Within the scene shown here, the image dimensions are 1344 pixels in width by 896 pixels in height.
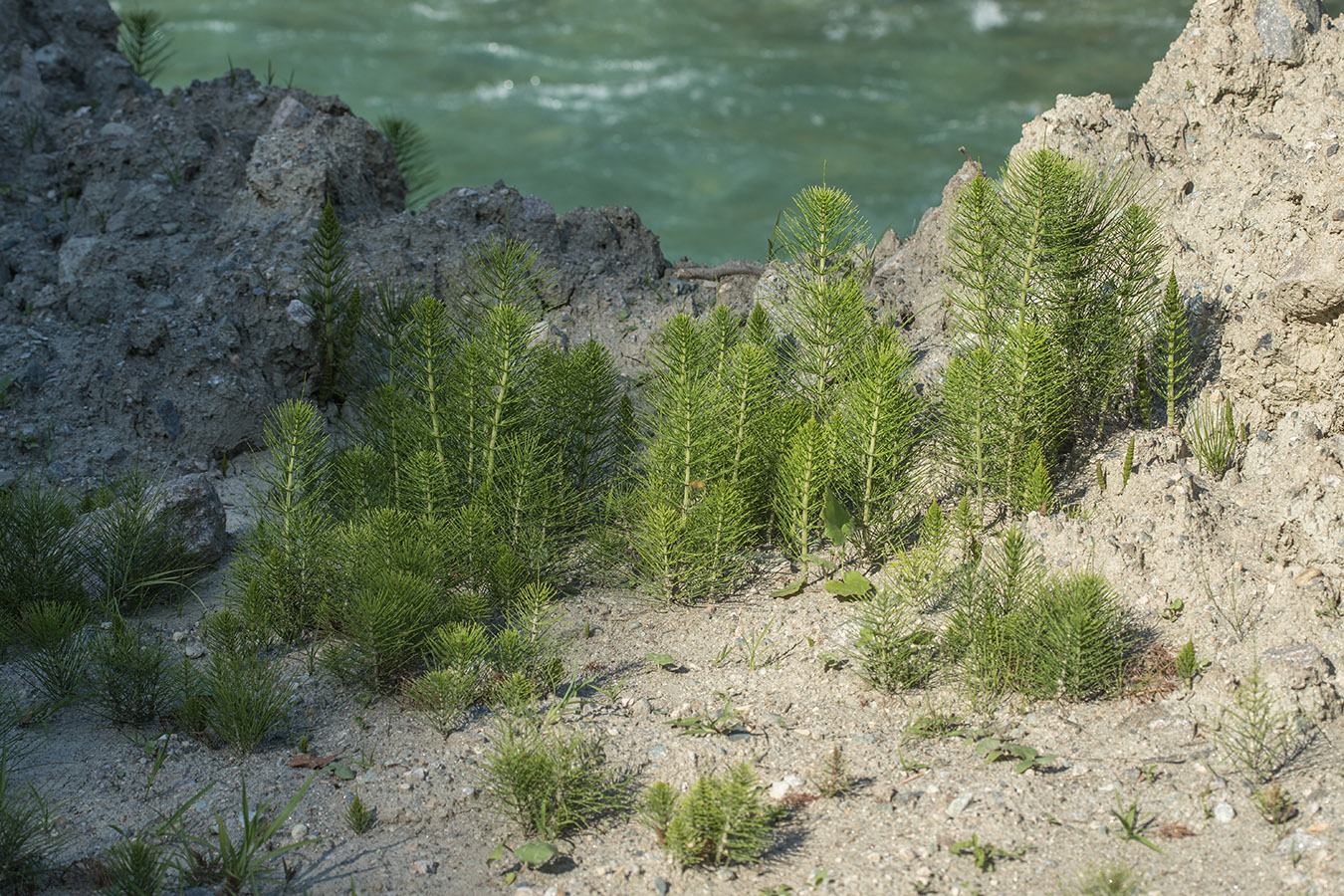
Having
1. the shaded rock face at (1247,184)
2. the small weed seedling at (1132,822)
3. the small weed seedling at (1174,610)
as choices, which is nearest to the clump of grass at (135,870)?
the small weed seedling at (1132,822)

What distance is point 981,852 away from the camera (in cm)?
323

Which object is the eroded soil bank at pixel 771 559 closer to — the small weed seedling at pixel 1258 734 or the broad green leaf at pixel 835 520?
the small weed seedling at pixel 1258 734

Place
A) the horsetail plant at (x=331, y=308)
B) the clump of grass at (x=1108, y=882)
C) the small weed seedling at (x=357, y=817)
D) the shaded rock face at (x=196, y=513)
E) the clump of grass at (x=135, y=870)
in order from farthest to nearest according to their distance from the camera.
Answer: the horsetail plant at (x=331, y=308) < the shaded rock face at (x=196, y=513) < the small weed seedling at (x=357, y=817) < the clump of grass at (x=135, y=870) < the clump of grass at (x=1108, y=882)

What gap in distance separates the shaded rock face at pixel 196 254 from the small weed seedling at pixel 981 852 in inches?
123

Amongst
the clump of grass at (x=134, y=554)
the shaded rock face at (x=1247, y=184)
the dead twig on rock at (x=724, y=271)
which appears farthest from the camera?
the dead twig on rock at (x=724, y=271)

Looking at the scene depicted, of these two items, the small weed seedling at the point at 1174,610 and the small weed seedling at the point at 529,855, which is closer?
the small weed seedling at the point at 529,855

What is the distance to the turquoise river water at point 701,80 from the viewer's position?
12.5m

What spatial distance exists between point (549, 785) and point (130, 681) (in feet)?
4.81

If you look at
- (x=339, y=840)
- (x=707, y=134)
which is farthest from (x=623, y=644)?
(x=707, y=134)

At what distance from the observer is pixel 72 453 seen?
5.44 meters

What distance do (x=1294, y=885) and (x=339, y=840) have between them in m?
2.53

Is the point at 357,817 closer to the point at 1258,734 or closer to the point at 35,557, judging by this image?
the point at 35,557

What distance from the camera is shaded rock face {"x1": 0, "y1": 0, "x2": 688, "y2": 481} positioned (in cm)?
563

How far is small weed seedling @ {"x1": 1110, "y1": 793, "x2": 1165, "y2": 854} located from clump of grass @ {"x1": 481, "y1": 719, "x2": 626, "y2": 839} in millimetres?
1372
